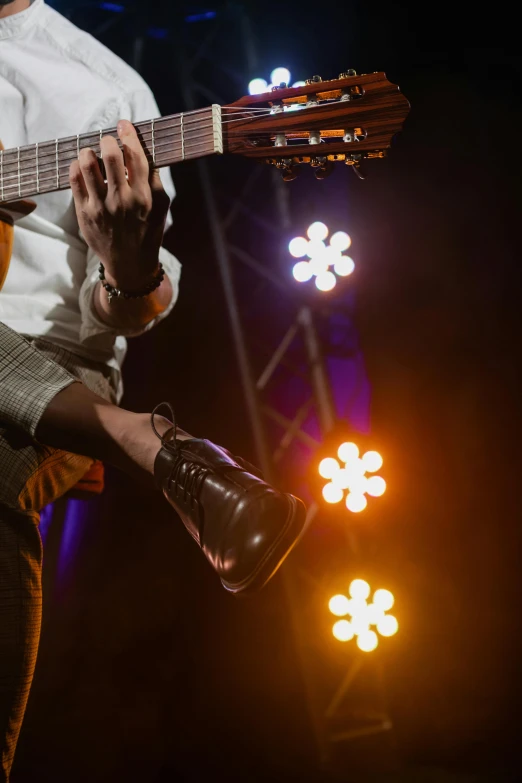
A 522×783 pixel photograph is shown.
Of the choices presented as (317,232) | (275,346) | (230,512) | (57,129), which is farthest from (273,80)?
(230,512)

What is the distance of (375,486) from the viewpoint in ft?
8.73

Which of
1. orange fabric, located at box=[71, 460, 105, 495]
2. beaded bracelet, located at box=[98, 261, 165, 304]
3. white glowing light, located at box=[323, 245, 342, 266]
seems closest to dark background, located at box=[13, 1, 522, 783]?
white glowing light, located at box=[323, 245, 342, 266]

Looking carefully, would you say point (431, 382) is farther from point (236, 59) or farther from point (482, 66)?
point (236, 59)

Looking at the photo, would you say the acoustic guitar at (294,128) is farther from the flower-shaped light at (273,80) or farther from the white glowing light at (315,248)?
the flower-shaped light at (273,80)

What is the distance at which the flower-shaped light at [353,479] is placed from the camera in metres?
2.66

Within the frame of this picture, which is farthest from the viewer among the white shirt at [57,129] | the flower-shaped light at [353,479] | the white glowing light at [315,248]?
the white glowing light at [315,248]

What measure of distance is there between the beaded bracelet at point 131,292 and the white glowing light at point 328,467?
162 cm

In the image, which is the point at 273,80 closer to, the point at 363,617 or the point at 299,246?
the point at 299,246

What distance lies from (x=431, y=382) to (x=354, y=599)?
41.2 inches

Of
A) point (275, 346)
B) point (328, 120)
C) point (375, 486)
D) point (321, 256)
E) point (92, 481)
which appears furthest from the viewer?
point (275, 346)

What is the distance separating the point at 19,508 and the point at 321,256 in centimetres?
200

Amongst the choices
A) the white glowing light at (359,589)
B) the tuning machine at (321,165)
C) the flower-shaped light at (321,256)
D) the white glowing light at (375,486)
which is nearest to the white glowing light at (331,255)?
the flower-shaped light at (321,256)

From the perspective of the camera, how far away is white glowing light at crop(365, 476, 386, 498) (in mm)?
2658

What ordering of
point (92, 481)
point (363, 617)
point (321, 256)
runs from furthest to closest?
point (321, 256)
point (363, 617)
point (92, 481)
